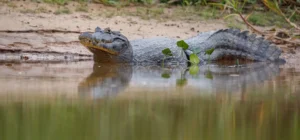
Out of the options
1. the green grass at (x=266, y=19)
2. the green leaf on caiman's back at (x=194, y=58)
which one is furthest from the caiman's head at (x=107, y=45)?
the green grass at (x=266, y=19)

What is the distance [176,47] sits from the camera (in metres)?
9.83

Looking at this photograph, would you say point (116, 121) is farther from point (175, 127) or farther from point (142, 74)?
point (142, 74)

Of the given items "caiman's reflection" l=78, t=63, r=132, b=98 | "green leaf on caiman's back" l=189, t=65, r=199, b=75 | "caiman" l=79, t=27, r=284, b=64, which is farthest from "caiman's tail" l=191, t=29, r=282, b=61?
"caiman's reflection" l=78, t=63, r=132, b=98

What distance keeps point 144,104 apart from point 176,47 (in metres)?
4.26

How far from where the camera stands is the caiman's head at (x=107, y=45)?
9039 millimetres

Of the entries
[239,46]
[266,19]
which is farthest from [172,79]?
[266,19]

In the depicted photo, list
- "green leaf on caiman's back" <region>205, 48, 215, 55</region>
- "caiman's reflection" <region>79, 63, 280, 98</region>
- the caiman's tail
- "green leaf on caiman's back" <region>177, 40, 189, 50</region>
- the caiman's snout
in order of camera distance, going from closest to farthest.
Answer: "caiman's reflection" <region>79, 63, 280, 98</region>
the caiman's snout
"green leaf on caiman's back" <region>177, 40, 189, 50</region>
"green leaf on caiman's back" <region>205, 48, 215, 55</region>
the caiman's tail

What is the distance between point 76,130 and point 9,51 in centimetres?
492

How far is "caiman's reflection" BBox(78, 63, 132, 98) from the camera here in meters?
6.31

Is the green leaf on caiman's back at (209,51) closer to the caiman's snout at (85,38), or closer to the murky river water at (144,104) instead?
the murky river water at (144,104)

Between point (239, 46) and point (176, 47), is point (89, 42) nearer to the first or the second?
point (176, 47)

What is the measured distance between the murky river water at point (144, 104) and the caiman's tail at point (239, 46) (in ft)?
5.70

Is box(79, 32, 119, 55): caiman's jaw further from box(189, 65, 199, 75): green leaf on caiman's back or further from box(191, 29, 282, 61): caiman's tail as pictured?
box(191, 29, 282, 61): caiman's tail

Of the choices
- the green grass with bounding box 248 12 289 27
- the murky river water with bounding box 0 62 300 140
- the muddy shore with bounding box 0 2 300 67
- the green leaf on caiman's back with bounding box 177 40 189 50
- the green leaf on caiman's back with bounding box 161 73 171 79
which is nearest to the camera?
the murky river water with bounding box 0 62 300 140
